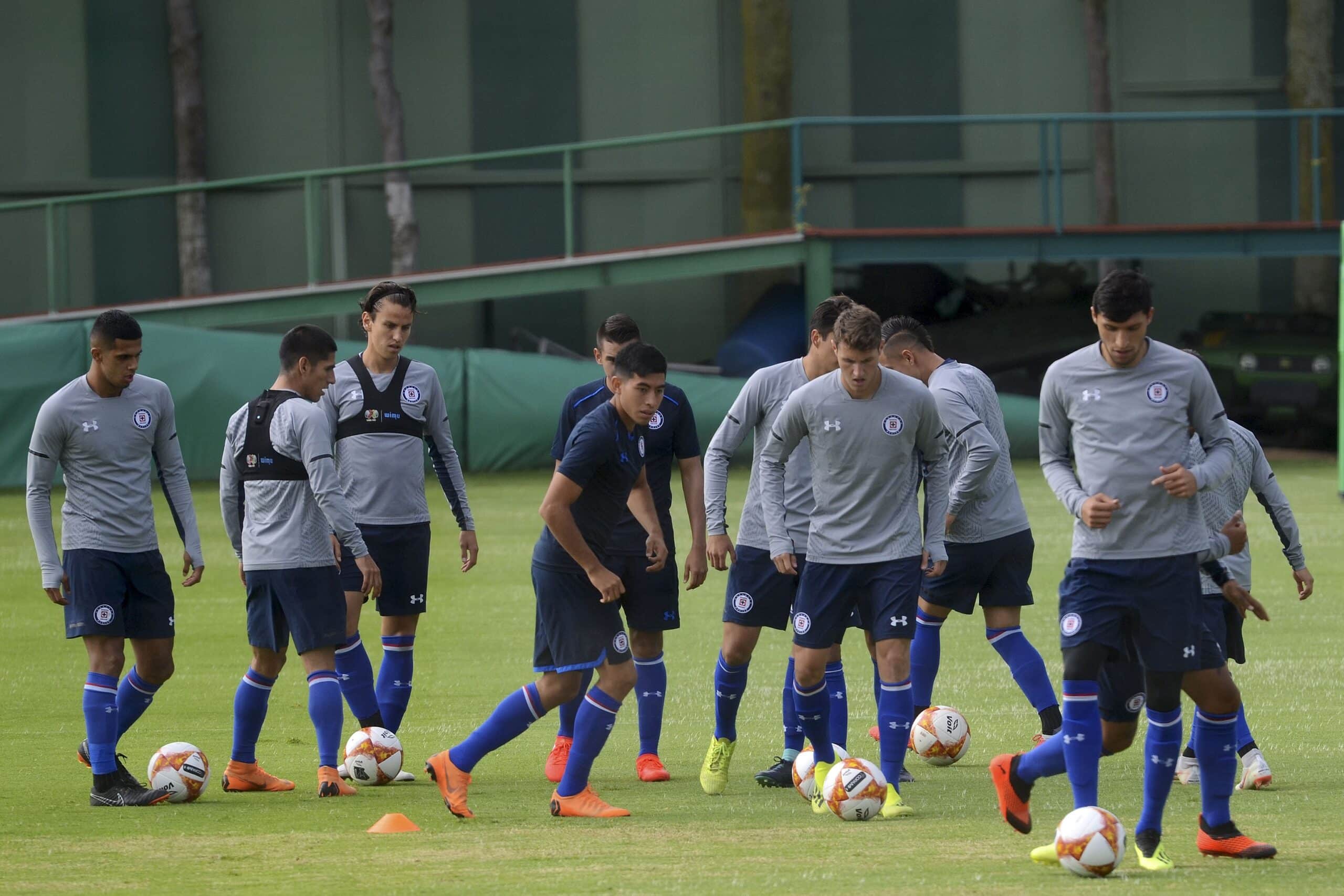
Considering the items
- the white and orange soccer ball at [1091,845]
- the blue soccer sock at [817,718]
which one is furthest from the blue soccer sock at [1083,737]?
the blue soccer sock at [817,718]

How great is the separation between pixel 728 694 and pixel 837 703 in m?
0.59

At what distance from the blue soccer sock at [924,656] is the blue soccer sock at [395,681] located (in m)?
2.44

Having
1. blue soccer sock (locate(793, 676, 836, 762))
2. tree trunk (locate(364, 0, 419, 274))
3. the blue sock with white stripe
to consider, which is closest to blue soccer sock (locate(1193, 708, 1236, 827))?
the blue sock with white stripe

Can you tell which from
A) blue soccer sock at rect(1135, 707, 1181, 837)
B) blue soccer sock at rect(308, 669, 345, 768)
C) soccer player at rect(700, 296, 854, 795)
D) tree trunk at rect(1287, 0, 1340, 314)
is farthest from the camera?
tree trunk at rect(1287, 0, 1340, 314)

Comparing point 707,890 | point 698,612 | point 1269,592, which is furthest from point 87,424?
point 1269,592

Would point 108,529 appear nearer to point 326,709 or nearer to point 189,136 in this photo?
point 326,709

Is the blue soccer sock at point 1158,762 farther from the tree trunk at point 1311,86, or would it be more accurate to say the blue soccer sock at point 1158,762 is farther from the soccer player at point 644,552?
the tree trunk at point 1311,86

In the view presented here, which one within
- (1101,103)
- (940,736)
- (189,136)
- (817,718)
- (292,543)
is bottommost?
(940,736)

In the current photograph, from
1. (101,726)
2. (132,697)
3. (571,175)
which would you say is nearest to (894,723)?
(101,726)

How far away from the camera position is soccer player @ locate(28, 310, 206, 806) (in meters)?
7.35

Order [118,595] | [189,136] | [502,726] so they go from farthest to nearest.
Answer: [189,136], [118,595], [502,726]

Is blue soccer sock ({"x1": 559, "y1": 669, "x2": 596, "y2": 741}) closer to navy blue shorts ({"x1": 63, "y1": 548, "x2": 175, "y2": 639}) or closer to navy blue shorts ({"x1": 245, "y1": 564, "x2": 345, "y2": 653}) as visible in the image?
navy blue shorts ({"x1": 245, "y1": 564, "x2": 345, "y2": 653})

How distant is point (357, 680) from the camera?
813 centimetres

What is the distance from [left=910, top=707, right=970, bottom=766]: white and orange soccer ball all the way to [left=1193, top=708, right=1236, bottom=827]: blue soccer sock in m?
2.01
